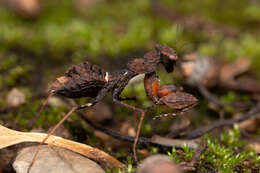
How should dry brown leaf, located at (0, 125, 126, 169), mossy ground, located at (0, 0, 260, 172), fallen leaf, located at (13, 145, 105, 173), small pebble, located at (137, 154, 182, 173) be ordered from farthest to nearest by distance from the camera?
mossy ground, located at (0, 0, 260, 172), dry brown leaf, located at (0, 125, 126, 169), fallen leaf, located at (13, 145, 105, 173), small pebble, located at (137, 154, 182, 173)

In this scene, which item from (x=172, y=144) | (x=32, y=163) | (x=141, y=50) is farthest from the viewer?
(x=141, y=50)

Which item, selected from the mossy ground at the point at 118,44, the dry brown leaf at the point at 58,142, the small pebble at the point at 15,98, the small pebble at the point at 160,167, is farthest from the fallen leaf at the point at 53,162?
the small pebble at the point at 15,98

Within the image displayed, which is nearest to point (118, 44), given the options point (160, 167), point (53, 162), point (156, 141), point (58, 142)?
point (156, 141)

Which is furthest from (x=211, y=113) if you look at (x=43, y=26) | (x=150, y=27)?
(x=43, y=26)

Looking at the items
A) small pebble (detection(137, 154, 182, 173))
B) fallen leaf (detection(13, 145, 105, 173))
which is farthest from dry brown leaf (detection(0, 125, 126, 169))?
small pebble (detection(137, 154, 182, 173))

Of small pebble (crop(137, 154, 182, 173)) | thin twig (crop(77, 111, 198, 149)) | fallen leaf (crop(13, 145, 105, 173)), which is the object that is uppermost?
small pebble (crop(137, 154, 182, 173))

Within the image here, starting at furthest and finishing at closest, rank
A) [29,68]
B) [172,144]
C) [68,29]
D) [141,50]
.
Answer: [68,29], [141,50], [29,68], [172,144]

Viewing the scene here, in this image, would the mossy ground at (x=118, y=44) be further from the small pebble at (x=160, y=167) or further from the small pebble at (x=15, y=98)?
the small pebble at (x=160, y=167)

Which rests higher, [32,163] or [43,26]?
A: [43,26]

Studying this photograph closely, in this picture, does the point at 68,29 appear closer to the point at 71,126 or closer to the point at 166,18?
the point at 166,18

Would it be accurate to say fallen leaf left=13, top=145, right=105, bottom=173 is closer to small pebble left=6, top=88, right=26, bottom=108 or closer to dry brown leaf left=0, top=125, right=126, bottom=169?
dry brown leaf left=0, top=125, right=126, bottom=169
